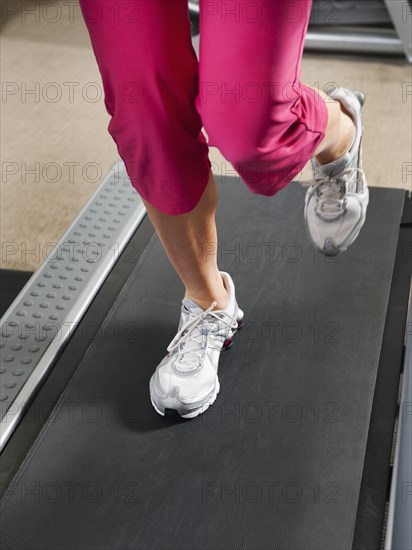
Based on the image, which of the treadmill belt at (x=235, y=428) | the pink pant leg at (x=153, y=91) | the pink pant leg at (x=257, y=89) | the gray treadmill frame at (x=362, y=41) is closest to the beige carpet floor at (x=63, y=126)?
the gray treadmill frame at (x=362, y=41)

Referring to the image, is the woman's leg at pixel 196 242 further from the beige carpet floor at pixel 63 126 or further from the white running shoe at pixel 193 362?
the beige carpet floor at pixel 63 126

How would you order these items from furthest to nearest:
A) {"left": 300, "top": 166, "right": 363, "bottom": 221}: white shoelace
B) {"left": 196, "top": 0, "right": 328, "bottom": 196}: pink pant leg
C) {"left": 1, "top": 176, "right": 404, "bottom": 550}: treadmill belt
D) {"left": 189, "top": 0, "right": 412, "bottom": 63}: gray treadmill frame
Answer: {"left": 189, "top": 0, "right": 412, "bottom": 63}: gray treadmill frame < {"left": 300, "top": 166, "right": 363, "bottom": 221}: white shoelace < {"left": 1, "top": 176, "right": 404, "bottom": 550}: treadmill belt < {"left": 196, "top": 0, "right": 328, "bottom": 196}: pink pant leg

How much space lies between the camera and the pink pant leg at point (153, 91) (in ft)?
3.28

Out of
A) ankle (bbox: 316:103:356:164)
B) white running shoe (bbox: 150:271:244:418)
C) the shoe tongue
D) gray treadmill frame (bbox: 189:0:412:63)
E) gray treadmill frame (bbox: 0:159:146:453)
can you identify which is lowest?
gray treadmill frame (bbox: 189:0:412:63)

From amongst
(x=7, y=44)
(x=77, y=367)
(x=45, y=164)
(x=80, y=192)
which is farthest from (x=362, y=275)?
(x=7, y=44)

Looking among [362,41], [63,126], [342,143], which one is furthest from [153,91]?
[362,41]

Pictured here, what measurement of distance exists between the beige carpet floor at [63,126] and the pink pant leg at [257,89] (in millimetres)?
1014

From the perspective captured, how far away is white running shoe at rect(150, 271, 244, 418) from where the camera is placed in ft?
4.19

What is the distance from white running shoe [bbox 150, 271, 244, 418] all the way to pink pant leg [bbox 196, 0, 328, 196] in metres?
0.35

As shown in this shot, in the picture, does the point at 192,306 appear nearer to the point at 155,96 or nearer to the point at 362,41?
the point at 155,96

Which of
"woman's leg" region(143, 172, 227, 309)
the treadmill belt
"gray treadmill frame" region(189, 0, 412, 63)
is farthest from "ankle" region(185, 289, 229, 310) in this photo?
"gray treadmill frame" region(189, 0, 412, 63)

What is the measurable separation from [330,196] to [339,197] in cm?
2

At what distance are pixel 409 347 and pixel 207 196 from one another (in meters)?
0.54

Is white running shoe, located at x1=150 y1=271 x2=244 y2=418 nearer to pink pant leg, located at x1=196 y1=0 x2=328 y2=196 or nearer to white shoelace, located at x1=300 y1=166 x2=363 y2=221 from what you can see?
white shoelace, located at x1=300 y1=166 x2=363 y2=221
